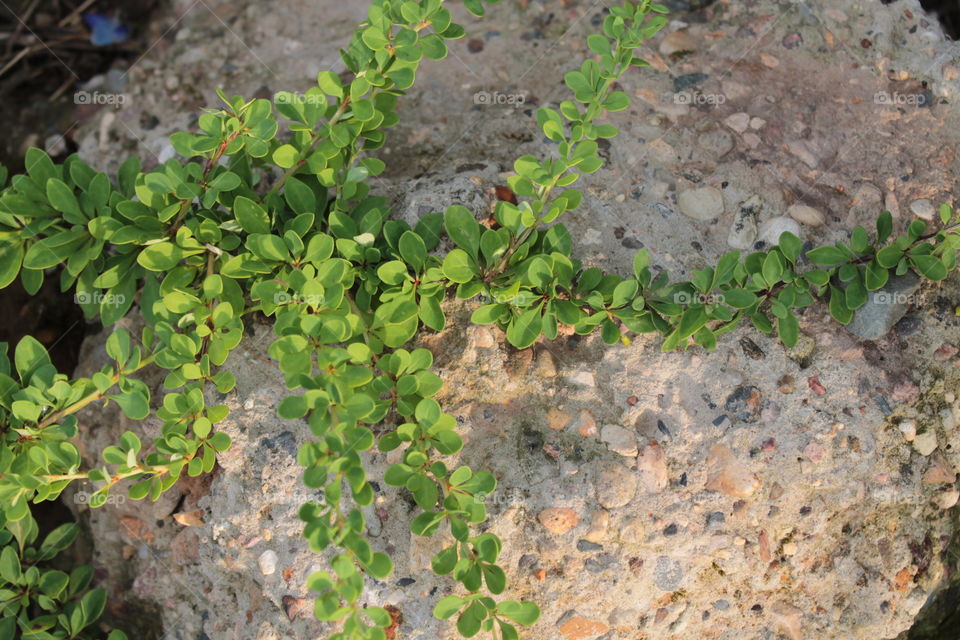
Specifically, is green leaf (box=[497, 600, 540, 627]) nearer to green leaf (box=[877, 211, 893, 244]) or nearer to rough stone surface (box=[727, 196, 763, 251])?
rough stone surface (box=[727, 196, 763, 251])

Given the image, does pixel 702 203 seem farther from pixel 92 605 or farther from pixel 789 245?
pixel 92 605

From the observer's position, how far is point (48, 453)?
2.27 metres

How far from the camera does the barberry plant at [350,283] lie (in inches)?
86.0

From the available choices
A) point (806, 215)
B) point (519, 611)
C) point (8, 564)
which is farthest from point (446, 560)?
point (806, 215)

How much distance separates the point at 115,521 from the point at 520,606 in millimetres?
1595

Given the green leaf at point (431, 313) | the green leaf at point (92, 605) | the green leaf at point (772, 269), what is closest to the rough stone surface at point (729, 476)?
the green leaf at point (772, 269)

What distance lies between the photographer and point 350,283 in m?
2.33

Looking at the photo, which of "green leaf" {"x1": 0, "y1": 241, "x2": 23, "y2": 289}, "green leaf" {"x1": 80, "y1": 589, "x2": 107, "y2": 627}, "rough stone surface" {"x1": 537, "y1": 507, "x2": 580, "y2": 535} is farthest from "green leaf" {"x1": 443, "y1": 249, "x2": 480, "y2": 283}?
"green leaf" {"x1": 80, "y1": 589, "x2": 107, "y2": 627}

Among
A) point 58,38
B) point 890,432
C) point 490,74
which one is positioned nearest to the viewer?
point 890,432

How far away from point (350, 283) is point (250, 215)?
0.38 metres

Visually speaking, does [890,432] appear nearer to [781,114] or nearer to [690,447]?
[690,447]

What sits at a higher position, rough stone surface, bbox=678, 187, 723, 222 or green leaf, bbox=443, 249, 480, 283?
rough stone surface, bbox=678, 187, 723, 222

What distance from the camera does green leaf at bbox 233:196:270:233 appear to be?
2.38 metres

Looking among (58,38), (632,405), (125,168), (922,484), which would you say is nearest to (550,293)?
(632,405)
